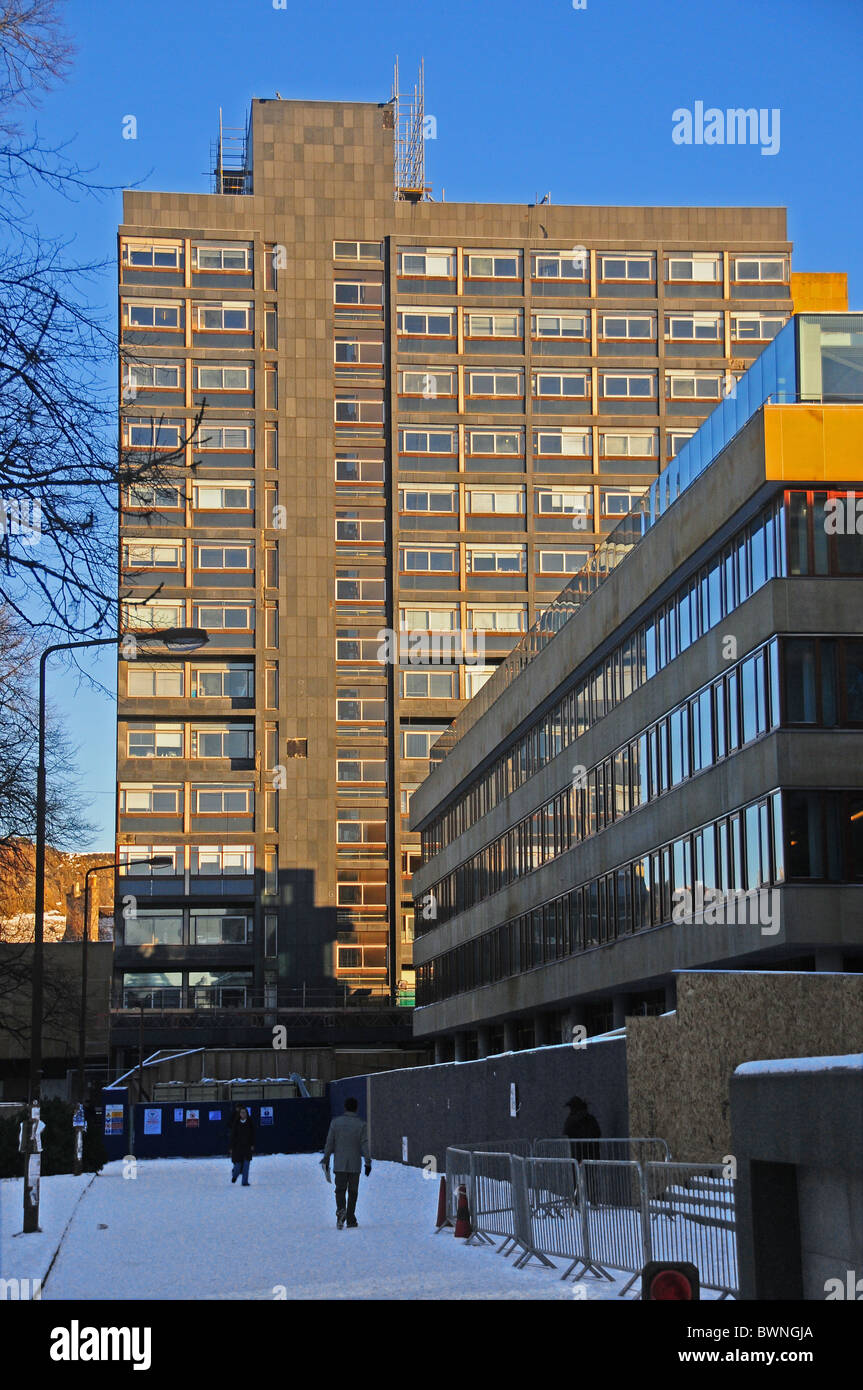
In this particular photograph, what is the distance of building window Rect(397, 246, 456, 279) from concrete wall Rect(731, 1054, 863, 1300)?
9390cm

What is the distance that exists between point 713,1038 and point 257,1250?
838 centimetres

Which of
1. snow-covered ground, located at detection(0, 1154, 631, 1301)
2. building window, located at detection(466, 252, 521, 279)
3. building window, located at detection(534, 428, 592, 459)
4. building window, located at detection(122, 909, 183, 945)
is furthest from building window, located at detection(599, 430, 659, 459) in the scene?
snow-covered ground, located at detection(0, 1154, 631, 1301)

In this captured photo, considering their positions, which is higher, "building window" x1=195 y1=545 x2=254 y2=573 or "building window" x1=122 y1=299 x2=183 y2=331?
"building window" x1=122 y1=299 x2=183 y2=331

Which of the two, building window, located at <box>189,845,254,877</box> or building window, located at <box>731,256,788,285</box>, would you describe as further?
building window, located at <box>731,256,788,285</box>

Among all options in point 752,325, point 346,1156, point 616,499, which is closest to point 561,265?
point 752,325

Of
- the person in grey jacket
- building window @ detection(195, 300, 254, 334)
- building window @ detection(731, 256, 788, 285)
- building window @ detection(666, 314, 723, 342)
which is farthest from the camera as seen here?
building window @ detection(731, 256, 788, 285)

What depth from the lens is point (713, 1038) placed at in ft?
87.8

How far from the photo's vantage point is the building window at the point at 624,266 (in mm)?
101500

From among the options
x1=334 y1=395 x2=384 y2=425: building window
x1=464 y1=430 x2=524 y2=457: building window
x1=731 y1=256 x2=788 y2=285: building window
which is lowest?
x1=464 y1=430 x2=524 y2=457: building window

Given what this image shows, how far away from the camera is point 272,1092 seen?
62.1m

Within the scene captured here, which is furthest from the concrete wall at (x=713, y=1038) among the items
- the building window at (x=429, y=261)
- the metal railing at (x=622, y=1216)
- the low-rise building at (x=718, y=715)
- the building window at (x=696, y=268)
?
the building window at (x=429, y=261)

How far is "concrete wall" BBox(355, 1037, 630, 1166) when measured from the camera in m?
29.1

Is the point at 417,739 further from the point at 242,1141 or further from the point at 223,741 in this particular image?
the point at 242,1141

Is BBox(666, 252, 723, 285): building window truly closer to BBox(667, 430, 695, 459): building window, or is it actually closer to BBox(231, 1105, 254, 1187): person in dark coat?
BBox(667, 430, 695, 459): building window
